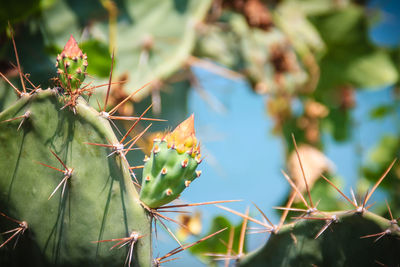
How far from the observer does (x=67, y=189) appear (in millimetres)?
560

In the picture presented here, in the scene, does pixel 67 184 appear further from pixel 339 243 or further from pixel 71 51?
pixel 339 243

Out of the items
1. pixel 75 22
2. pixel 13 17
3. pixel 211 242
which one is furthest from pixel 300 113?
pixel 13 17

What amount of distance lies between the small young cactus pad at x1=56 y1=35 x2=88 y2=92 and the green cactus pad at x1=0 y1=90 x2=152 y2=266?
0.10ft

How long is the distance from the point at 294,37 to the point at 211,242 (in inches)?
41.5

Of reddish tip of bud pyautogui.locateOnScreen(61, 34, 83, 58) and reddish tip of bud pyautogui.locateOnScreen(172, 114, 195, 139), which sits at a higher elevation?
reddish tip of bud pyautogui.locateOnScreen(61, 34, 83, 58)

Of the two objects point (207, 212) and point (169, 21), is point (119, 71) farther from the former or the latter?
point (207, 212)

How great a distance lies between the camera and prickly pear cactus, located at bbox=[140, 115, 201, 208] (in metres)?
0.52

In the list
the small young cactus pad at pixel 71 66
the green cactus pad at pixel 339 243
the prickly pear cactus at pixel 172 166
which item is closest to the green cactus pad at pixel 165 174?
the prickly pear cactus at pixel 172 166

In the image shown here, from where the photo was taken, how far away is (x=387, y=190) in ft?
5.98

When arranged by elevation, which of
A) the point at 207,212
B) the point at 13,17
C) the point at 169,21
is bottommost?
the point at 207,212

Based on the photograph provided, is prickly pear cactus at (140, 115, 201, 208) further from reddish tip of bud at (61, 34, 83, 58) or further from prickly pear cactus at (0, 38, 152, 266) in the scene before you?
reddish tip of bud at (61, 34, 83, 58)

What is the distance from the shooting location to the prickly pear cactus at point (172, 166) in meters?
0.52

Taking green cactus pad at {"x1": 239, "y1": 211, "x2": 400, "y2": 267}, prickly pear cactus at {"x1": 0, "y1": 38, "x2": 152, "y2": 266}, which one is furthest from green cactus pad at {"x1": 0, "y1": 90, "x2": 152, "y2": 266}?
green cactus pad at {"x1": 239, "y1": 211, "x2": 400, "y2": 267}

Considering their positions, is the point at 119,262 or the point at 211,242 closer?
the point at 119,262
